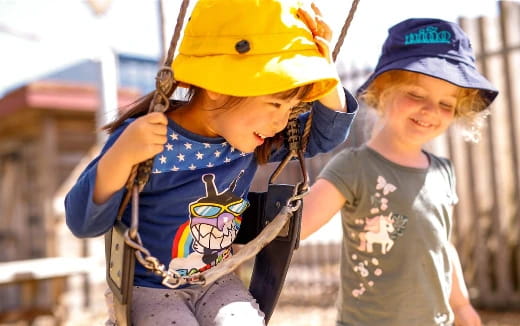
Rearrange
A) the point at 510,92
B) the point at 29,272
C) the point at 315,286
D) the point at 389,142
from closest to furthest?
the point at 389,142
the point at 29,272
the point at 510,92
the point at 315,286

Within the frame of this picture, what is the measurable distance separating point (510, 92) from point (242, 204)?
164 inches

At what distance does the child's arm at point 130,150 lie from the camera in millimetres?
1287

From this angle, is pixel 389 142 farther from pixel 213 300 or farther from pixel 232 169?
pixel 213 300

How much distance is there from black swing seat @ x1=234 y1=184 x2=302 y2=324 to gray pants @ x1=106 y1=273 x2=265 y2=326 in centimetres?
5

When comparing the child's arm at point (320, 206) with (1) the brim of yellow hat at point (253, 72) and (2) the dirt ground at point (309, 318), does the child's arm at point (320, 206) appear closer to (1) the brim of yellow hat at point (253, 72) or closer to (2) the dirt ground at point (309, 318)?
(1) the brim of yellow hat at point (253, 72)

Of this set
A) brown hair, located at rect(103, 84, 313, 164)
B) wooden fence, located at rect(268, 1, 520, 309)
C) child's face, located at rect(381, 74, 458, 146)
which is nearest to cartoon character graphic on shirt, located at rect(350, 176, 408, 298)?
child's face, located at rect(381, 74, 458, 146)

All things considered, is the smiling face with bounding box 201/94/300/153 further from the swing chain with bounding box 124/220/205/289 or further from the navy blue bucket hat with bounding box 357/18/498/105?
the navy blue bucket hat with bounding box 357/18/498/105

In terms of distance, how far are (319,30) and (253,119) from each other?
10.0 inches

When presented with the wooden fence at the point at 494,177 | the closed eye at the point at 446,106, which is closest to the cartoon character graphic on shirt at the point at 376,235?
the closed eye at the point at 446,106

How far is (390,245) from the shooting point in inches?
79.4

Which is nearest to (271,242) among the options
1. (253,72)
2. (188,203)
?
(188,203)

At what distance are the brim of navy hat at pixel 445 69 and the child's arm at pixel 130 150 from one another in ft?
3.35

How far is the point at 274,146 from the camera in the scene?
5.62ft

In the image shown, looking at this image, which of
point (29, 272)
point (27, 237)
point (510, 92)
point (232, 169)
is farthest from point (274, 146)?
point (27, 237)
